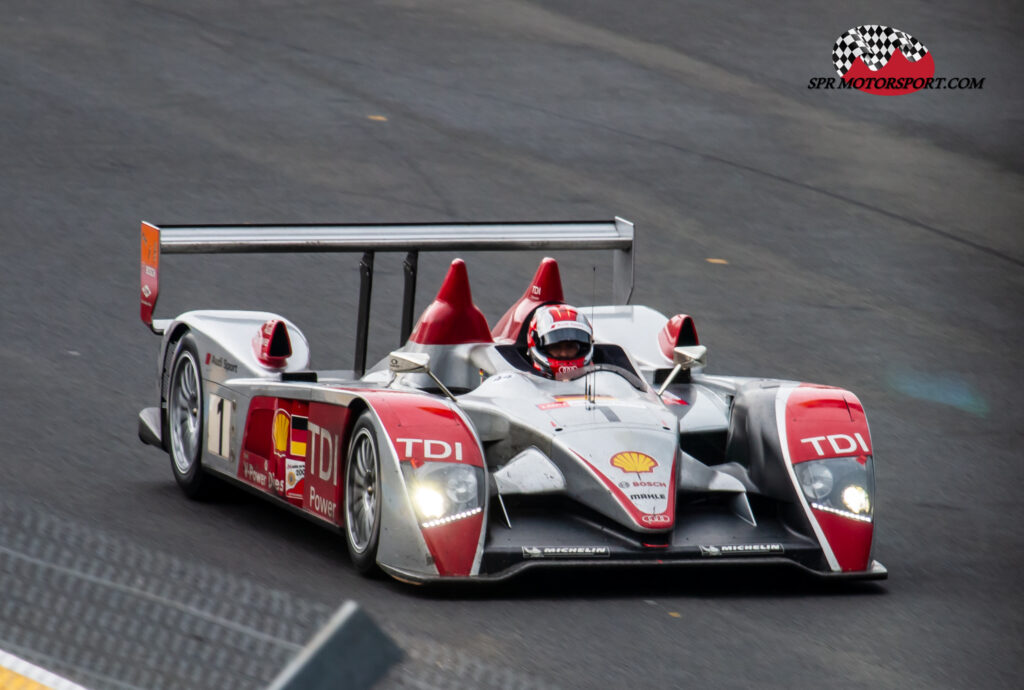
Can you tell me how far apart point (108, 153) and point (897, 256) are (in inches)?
314

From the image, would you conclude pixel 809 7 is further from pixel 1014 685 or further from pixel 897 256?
pixel 1014 685

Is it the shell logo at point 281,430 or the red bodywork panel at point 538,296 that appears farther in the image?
the red bodywork panel at point 538,296

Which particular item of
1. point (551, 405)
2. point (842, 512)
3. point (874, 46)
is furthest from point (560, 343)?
point (874, 46)

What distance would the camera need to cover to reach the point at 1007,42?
925 inches

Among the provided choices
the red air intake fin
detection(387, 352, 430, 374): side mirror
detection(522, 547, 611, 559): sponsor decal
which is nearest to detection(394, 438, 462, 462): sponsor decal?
detection(522, 547, 611, 559): sponsor decal

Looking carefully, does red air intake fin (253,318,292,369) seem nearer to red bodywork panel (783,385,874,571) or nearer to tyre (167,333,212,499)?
tyre (167,333,212,499)

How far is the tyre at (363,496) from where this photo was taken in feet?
25.2

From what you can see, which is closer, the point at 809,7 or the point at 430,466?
the point at 430,466

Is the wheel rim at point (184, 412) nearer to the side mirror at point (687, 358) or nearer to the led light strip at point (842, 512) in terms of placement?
the side mirror at point (687, 358)

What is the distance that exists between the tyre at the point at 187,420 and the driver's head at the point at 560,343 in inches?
82.4

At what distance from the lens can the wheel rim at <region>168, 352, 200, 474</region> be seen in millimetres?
9883

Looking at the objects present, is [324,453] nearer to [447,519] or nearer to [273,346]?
[447,519]

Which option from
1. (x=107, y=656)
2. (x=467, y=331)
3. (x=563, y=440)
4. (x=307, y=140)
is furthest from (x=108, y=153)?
(x=107, y=656)

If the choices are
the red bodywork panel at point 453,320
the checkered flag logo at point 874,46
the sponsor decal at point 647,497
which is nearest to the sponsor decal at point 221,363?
the red bodywork panel at point 453,320
